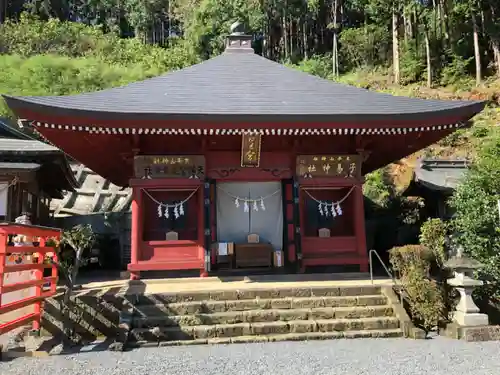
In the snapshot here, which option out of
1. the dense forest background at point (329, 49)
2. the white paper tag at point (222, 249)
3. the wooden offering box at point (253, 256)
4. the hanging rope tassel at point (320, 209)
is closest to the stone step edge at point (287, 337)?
the wooden offering box at point (253, 256)

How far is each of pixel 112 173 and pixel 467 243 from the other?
33.3 feet

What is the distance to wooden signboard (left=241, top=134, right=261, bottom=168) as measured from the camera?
9695 mm

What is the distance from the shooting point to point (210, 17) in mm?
36688

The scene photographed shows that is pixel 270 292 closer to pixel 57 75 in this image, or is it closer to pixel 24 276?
pixel 24 276

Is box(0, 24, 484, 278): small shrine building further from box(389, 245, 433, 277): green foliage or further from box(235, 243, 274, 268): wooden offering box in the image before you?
box(389, 245, 433, 277): green foliage

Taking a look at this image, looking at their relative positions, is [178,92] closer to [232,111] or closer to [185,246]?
[232,111]

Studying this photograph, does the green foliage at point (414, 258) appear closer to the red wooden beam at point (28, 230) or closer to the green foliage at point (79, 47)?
the red wooden beam at point (28, 230)

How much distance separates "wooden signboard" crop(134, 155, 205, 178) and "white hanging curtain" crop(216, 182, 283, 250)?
102cm

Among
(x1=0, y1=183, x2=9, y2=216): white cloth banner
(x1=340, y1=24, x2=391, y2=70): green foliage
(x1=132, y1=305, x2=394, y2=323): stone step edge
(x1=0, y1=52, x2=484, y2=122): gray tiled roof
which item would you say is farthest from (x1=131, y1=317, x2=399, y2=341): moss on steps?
(x1=340, y1=24, x2=391, y2=70): green foliage

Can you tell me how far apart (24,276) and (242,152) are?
199 inches

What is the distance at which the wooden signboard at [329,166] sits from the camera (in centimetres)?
1050

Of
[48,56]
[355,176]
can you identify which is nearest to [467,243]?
[355,176]

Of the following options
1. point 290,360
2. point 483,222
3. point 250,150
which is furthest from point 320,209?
point 290,360

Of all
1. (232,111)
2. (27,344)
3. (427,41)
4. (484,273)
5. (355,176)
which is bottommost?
(27,344)
